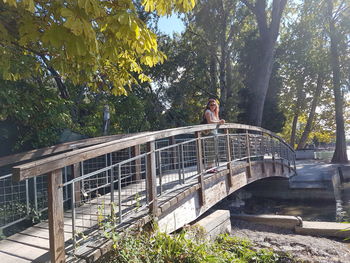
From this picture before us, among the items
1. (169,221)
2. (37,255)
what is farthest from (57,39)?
(169,221)

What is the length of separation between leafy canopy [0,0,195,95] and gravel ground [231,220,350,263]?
13.3 ft

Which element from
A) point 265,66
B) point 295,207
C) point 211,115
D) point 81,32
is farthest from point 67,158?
point 265,66

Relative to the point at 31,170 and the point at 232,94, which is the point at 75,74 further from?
the point at 232,94

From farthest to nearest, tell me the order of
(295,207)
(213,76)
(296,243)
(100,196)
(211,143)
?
(213,76)
(295,207)
(211,143)
(296,243)
(100,196)

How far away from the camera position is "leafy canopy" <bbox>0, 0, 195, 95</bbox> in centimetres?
292

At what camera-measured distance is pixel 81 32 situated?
280 cm

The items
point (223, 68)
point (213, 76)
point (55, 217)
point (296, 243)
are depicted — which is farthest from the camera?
point (213, 76)

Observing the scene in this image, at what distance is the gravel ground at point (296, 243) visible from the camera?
5145 mm

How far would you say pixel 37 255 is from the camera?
121 inches

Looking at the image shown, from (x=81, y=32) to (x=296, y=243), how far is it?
547cm

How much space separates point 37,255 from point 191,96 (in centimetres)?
1484

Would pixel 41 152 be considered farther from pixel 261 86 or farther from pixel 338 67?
pixel 338 67

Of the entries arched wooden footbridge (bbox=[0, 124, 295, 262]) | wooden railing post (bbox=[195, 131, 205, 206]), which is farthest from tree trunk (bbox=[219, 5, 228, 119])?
wooden railing post (bbox=[195, 131, 205, 206])

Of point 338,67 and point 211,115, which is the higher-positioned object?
point 338,67
